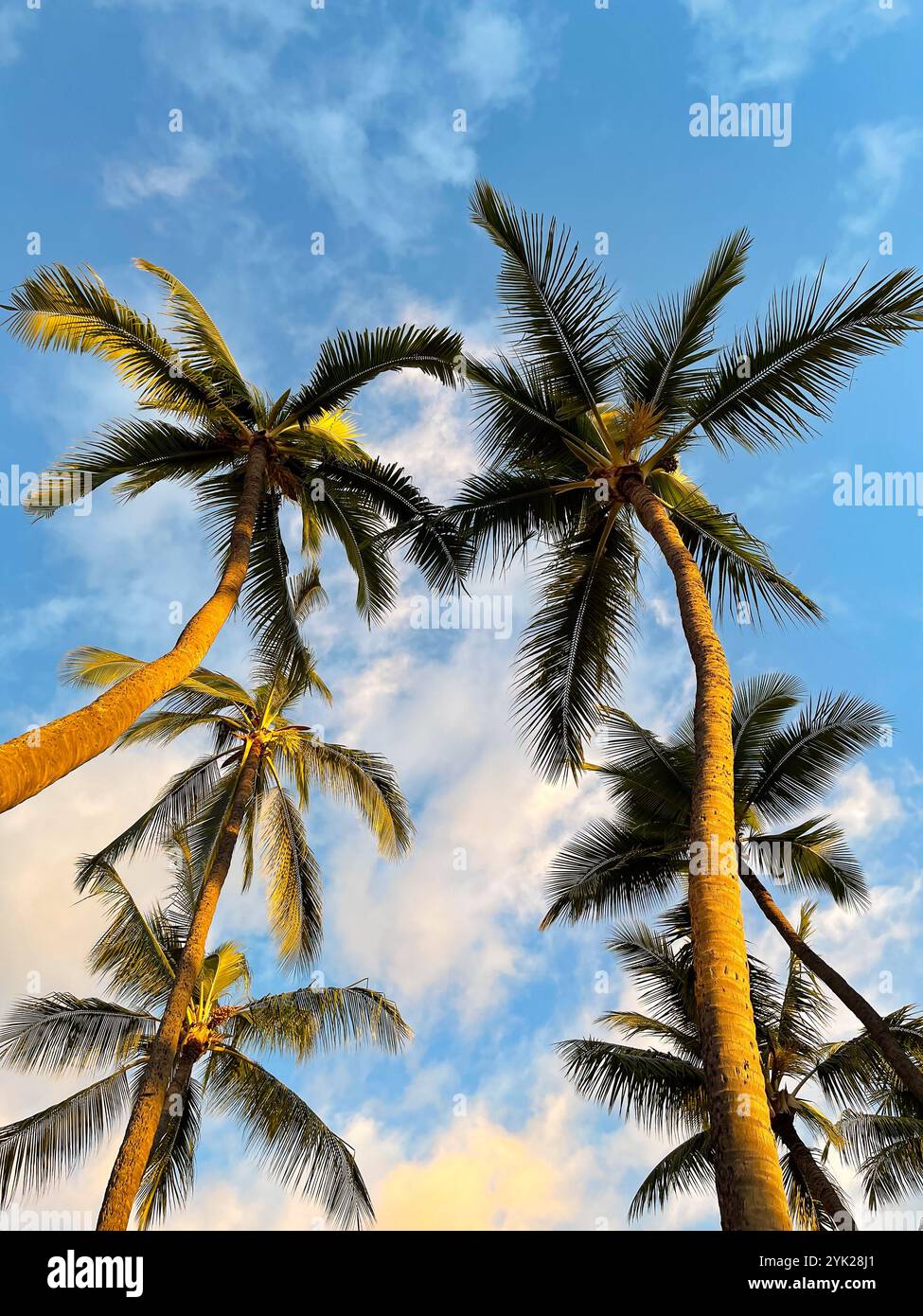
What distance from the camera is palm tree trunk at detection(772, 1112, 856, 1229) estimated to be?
1289cm

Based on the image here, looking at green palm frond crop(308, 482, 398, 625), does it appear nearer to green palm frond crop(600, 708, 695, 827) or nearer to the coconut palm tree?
green palm frond crop(600, 708, 695, 827)

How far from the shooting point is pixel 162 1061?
Result: 1107 centimetres

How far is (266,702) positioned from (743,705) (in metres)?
8.77

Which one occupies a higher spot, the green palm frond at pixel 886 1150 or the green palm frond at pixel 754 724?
the green palm frond at pixel 754 724

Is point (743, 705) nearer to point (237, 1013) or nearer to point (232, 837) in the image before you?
point (232, 837)

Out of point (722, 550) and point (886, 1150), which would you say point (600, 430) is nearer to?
point (722, 550)

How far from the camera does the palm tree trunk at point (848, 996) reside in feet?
37.7

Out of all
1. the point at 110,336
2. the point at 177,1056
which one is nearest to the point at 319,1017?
the point at 177,1056

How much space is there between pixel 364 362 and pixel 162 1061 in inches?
372

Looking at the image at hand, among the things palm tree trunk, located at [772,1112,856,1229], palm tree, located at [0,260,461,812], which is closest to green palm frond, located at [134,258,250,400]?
palm tree, located at [0,260,461,812]

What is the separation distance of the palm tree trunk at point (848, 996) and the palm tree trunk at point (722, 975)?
6.65m

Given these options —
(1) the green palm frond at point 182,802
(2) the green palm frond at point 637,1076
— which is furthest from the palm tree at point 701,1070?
(1) the green palm frond at point 182,802

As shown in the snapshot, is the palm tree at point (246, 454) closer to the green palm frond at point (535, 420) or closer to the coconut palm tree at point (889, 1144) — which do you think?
the green palm frond at point (535, 420)
